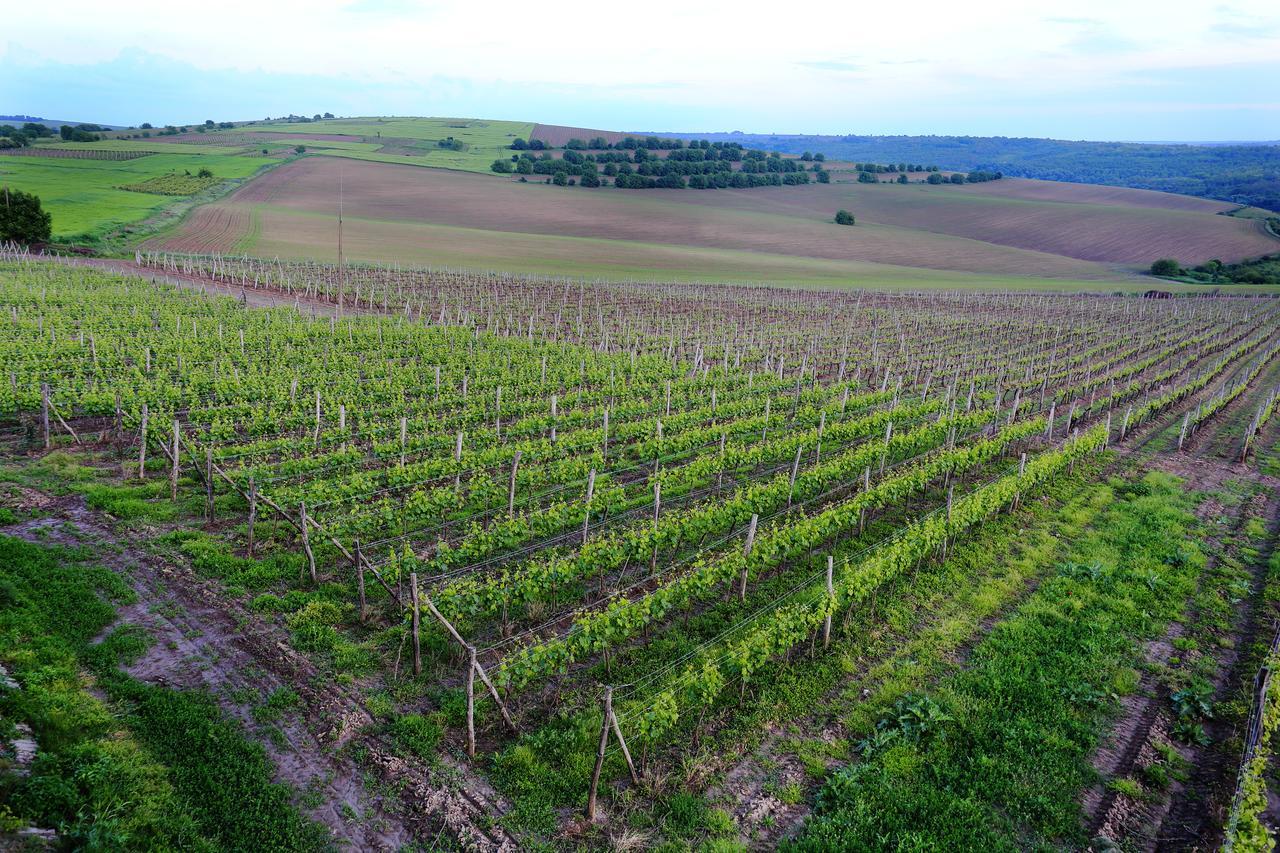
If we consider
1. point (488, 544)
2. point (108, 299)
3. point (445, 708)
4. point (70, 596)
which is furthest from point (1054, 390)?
point (108, 299)

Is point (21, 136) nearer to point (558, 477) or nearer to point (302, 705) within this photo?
point (558, 477)

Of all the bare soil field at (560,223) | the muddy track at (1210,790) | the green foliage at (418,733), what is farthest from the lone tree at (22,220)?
the muddy track at (1210,790)

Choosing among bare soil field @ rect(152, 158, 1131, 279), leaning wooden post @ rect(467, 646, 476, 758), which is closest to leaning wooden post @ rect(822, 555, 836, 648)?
leaning wooden post @ rect(467, 646, 476, 758)

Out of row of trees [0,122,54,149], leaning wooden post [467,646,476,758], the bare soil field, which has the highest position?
row of trees [0,122,54,149]

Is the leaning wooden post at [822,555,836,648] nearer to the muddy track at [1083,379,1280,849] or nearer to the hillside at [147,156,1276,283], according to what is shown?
the muddy track at [1083,379,1280,849]

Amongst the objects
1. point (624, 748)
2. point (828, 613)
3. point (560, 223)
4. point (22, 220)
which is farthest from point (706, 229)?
point (624, 748)

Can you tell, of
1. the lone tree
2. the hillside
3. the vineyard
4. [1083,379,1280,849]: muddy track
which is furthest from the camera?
the hillside

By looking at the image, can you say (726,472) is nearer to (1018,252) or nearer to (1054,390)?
(1054,390)
